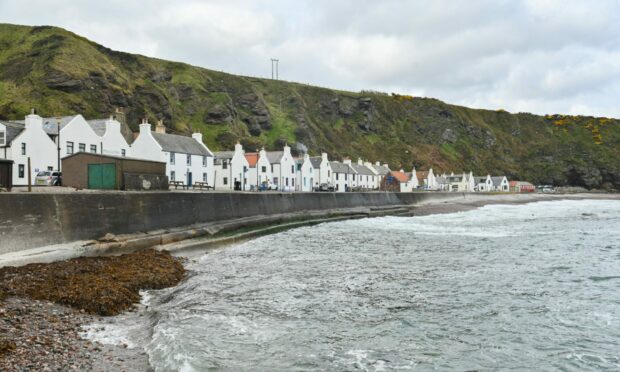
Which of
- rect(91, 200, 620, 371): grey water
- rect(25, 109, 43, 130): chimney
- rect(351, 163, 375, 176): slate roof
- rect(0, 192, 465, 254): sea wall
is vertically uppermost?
rect(25, 109, 43, 130): chimney

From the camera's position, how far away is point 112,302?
14.6 m

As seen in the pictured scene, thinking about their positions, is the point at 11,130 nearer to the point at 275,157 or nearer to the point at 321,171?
the point at 275,157

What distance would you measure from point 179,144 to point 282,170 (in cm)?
2520

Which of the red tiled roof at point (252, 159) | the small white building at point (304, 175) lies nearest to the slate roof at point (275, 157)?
the red tiled roof at point (252, 159)

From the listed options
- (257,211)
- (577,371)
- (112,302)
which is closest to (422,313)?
(577,371)

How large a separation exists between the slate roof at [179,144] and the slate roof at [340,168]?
41.6 meters

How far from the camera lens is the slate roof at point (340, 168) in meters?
105

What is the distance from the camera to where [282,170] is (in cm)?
8488

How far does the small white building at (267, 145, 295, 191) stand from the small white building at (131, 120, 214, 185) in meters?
16.7

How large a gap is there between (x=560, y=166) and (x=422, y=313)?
18982cm

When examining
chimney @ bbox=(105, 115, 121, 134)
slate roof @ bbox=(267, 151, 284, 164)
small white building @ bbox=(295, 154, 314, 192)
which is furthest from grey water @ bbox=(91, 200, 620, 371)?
small white building @ bbox=(295, 154, 314, 192)

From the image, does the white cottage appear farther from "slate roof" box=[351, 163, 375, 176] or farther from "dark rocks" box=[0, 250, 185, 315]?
"slate roof" box=[351, 163, 375, 176]

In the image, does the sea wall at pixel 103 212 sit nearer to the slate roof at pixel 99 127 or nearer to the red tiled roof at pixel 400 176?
the slate roof at pixel 99 127

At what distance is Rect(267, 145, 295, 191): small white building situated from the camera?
83938 mm
